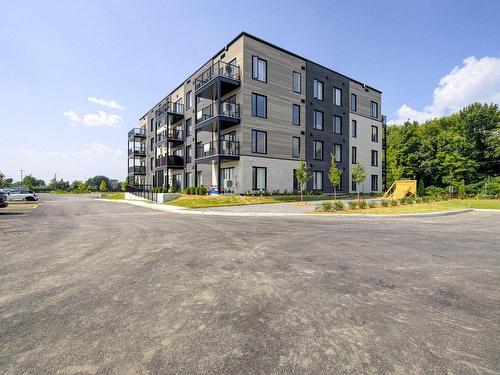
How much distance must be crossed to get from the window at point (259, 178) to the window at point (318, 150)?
7.53m

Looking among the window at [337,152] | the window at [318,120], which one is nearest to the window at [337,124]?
the window at [337,152]

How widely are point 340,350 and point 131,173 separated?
166 ft

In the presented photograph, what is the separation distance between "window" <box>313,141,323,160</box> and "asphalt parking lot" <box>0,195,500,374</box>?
74.8 feet

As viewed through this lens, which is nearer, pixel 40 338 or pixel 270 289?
pixel 40 338

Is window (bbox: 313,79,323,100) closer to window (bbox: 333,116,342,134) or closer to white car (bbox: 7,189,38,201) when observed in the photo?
window (bbox: 333,116,342,134)

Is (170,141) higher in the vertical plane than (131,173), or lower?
higher

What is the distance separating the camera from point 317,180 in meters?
29.2

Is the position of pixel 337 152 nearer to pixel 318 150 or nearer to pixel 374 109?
pixel 318 150

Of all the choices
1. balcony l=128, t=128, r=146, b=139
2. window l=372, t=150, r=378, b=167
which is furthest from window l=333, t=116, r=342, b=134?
balcony l=128, t=128, r=146, b=139

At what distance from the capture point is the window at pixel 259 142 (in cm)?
2467

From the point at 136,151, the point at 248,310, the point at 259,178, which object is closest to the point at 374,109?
the point at 259,178

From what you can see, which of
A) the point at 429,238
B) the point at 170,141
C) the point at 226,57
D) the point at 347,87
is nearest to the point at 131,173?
the point at 170,141

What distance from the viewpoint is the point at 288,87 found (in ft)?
87.9

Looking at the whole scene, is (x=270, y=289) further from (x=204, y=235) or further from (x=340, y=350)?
(x=204, y=235)
